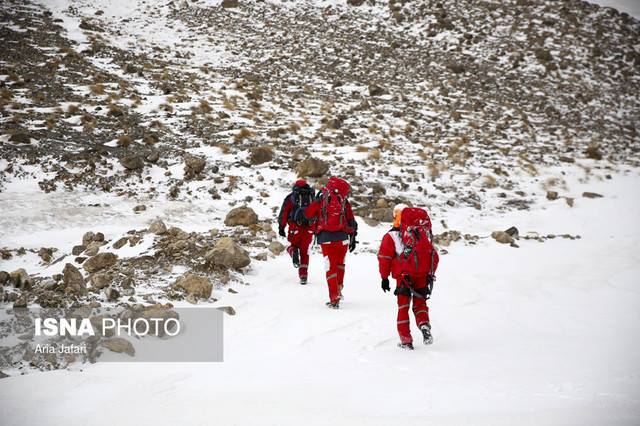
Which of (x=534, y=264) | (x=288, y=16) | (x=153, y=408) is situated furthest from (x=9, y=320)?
(x=288, y=16)

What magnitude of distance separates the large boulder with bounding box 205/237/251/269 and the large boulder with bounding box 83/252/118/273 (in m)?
1.70

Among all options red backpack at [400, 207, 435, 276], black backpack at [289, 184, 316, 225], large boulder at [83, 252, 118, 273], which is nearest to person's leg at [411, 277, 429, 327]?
red backpack at [400, 207, 435, 276]

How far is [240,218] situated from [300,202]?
3589 millimetres

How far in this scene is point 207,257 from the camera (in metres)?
8.23

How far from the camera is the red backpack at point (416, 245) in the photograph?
18.6 feet

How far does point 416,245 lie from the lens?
5.69 m

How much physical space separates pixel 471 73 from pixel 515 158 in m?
10.8

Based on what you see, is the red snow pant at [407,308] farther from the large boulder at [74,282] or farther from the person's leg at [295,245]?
the large boulder at [74,282]

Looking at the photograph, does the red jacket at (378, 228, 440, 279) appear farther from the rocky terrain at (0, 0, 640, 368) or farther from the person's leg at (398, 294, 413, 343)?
the rocky terrain at (0, 0, 640, 368)

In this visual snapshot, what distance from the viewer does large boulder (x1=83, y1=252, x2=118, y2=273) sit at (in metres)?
7.78

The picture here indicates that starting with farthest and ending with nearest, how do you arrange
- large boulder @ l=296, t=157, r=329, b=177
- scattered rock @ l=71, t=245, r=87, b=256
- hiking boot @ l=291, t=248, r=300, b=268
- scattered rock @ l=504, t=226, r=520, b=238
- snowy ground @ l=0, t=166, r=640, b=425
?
large boulder @ l=296, t=157, r=329, b=177, scattered rock @ l=504, t=226, r=520, b=238, scattered rock @ l=71, t=245, r=87, b=256, hiking boot @ l=291, t=248, r=300, b=268, snowy ground @ l=0, t=166, r=640, b=425

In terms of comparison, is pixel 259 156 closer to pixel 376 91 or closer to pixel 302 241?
pixel 302 241

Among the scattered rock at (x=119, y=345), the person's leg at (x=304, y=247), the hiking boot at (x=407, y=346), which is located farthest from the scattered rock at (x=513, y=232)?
the scattered rock at (x=119, y=345)

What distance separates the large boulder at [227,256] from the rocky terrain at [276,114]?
1.6 inches
